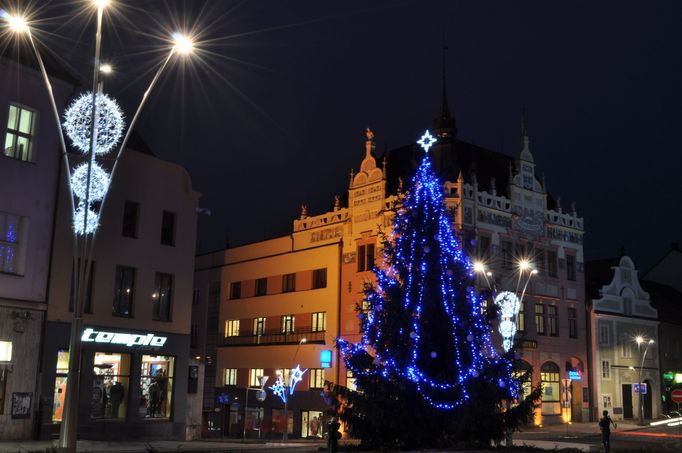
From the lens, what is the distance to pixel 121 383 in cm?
Result: 3091

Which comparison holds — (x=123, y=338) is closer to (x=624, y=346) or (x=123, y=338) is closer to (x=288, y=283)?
(x=288, y=283)

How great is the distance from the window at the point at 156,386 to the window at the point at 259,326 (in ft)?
87.9

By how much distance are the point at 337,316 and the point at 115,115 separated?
102ft

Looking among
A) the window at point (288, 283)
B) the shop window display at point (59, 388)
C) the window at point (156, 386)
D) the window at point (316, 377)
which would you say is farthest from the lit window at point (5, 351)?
the window at point (288, 283)

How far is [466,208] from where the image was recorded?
5194 cm

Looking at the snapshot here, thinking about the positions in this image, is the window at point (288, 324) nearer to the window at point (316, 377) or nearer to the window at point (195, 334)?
the window at point (316, 377)

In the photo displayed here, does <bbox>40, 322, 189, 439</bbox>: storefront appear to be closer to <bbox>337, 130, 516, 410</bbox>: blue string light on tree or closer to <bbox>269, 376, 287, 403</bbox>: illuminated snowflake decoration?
<bbox>337, 130, 516, 410</bbox>: blue string light on tree

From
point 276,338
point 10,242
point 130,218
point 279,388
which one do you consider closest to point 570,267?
point 276,338

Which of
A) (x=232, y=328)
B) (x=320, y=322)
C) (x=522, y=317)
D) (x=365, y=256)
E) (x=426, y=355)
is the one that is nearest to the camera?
(x=426, y=355)

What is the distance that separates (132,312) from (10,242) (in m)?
6.02

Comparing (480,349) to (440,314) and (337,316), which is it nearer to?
(440,314)

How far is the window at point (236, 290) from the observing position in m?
63.0

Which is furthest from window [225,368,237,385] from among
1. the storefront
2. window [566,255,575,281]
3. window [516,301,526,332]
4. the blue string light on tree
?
the blue string light on tree

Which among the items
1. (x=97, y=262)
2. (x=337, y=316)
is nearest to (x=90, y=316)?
(x=97, y=262)
